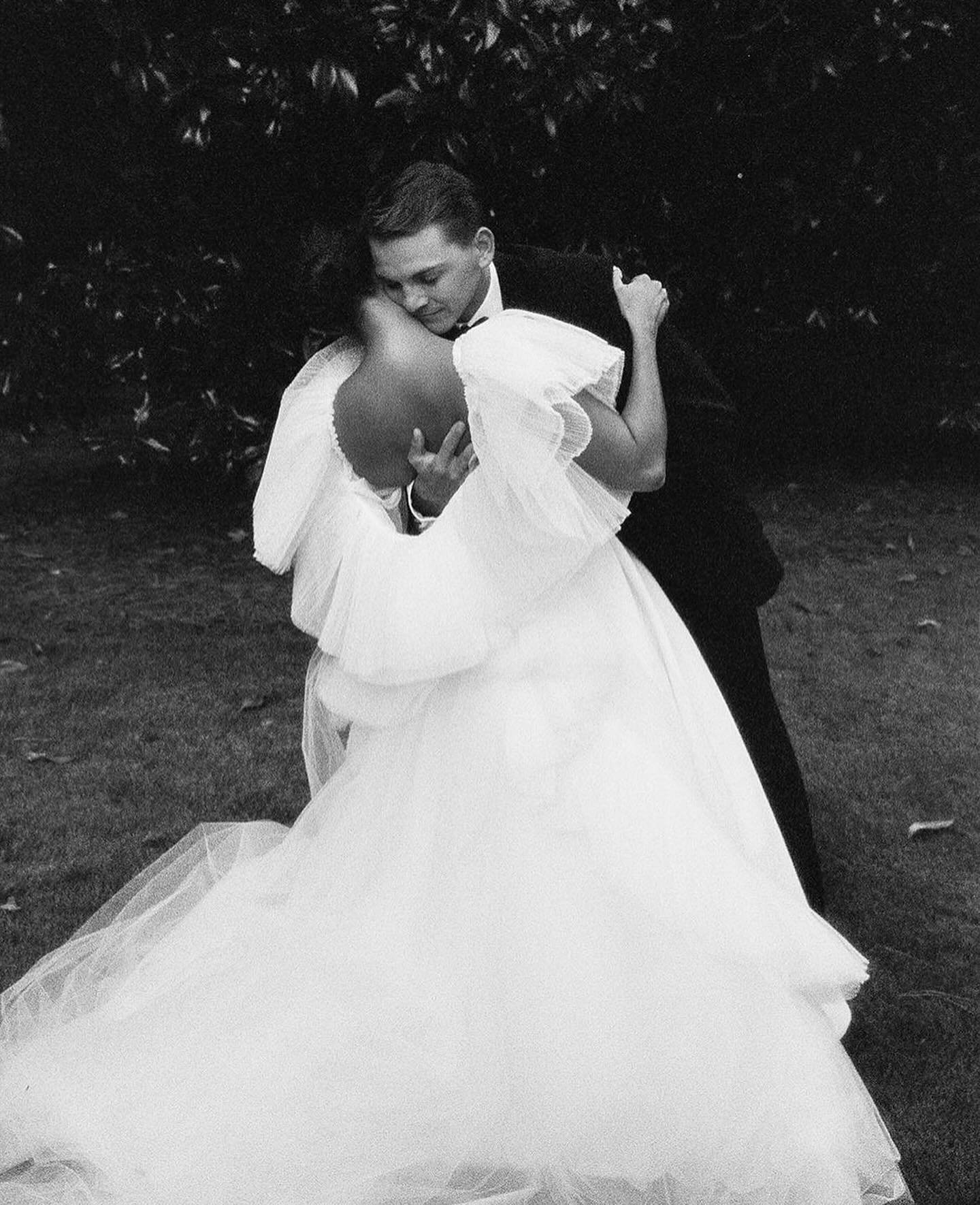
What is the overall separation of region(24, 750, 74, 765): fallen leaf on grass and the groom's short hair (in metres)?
3.28

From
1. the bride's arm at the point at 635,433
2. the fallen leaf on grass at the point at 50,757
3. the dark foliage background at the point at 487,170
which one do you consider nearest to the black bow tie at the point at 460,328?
the bride's arm at the point at 635,433

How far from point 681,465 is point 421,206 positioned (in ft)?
3.10

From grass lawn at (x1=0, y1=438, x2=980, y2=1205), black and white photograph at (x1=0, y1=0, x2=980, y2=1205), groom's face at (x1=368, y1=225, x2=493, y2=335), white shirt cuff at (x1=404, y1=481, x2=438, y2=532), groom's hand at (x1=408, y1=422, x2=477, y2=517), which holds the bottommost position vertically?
grass lawn at (x1=0, y1=438, x2=980, y2=1205)

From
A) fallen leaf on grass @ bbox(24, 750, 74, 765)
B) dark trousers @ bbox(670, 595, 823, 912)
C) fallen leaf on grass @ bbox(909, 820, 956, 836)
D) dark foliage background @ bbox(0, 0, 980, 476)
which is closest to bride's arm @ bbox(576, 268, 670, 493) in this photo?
dark trousers @ bbox(670, 595, 823, 912)

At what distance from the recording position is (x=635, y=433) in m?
2.77

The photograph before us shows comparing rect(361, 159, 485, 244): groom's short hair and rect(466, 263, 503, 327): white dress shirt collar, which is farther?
rect(466, 263, 503, 327): white dress shirt collar

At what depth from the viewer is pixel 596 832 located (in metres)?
2.79

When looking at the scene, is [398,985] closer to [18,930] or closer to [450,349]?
[450,349]

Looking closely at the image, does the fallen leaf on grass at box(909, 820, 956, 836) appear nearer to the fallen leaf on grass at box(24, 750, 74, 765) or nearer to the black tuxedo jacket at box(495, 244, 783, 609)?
the black tuxedo jacket at box(495, 244, 783, 609)

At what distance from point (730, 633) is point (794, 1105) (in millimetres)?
1282

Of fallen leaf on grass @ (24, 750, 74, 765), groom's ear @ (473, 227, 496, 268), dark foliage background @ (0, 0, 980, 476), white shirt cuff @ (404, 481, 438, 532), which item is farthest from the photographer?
dark foliage background @ (0, 0, 980, 476)

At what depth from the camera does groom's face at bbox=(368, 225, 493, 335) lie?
110 inches


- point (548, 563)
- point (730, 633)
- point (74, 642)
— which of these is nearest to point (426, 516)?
point (548, 563)

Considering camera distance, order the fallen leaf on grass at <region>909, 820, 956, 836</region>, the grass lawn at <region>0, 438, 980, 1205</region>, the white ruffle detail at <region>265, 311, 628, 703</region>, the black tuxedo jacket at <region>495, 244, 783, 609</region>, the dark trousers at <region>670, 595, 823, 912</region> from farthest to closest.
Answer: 1. the fallen leaf on grass at <region>909, 820, 956, 836</region>
2. the grass lawn at <region>0, 438, 980, 1205</region>
3. the dark trousers at <region>670, 595, 823, 912</region>
4. the black tuxedo jacket at <region>495, 244, 783, 609</region>
5. the white ruffle detail at <region>265, 311, 628, 703</region>
